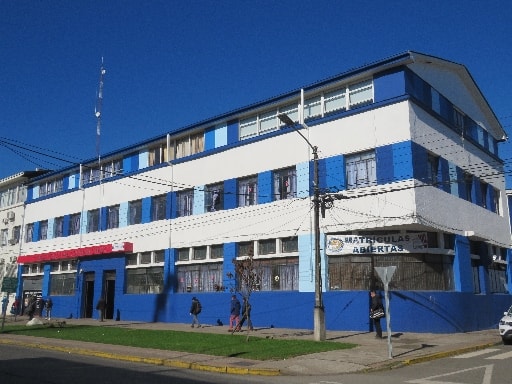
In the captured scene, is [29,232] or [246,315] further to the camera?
[29,232]

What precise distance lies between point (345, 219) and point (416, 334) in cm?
560

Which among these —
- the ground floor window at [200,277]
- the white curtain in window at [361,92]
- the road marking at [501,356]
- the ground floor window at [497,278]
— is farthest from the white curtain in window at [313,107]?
the road marking at [501,356]

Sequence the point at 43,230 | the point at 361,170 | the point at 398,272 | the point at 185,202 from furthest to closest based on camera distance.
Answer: the point at 43,230 → the point at 185,202 → the point at 361,170 → the point at 398,272

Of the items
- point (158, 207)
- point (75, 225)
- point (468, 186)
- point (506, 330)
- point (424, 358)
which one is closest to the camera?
point (424, 358)

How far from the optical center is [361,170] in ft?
76.5

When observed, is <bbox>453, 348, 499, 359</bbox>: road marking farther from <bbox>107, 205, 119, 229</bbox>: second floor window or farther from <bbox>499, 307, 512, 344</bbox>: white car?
<bbox>107, 205, 119, 229</bbox>: second floor window

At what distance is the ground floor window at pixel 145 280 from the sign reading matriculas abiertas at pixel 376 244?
1195cm

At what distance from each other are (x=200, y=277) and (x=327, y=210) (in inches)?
347

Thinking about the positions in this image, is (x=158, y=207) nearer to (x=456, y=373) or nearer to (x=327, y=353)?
(x=327, y=353)

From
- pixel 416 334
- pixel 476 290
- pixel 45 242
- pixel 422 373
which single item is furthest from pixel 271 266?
pixel 45 242

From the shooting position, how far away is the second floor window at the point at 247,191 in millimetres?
27203

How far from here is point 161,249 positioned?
3123cm

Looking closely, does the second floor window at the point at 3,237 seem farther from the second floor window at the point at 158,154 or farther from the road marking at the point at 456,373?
the road marking at the point at 456,373

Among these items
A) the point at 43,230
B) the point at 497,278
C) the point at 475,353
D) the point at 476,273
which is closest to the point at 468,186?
the point at 476,273
